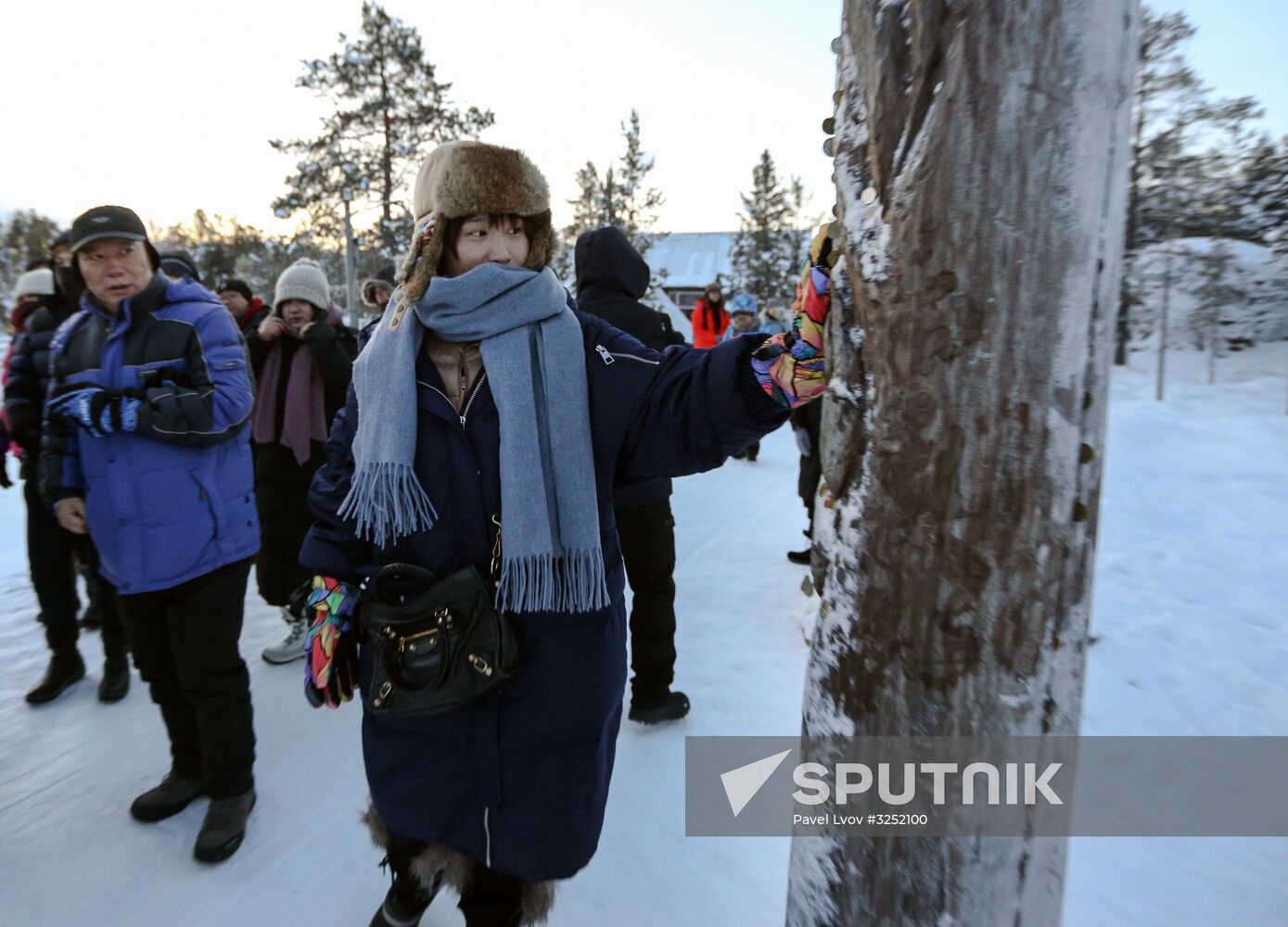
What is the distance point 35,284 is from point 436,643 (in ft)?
12.3

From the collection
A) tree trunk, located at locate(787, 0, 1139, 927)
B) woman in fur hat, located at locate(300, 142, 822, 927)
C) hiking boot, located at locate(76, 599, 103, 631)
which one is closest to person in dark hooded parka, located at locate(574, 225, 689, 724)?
woman in fur hat, located at locate(300, 142, 822, 927)

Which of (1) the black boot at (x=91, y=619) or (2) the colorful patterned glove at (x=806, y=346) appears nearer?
(2) the colorful patterned glove at (x=806, y=346)

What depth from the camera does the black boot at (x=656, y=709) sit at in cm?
321

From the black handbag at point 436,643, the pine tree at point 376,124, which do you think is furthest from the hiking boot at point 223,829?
the pine tree at point 376,124

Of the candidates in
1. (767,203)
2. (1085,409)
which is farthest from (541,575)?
(767,203)

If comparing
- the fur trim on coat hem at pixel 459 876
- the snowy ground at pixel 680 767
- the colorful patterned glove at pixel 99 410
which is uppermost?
the colorful patterned glove at pixel 99 410

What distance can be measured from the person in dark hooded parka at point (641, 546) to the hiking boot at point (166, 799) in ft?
6.01

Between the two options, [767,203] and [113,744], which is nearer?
[113,744]

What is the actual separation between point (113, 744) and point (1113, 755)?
4348mm

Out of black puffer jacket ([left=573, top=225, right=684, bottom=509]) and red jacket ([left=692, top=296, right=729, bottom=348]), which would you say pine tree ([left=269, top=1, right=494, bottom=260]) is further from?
black puffer jacket ([left=573, top=225, right=684, bottom=509])

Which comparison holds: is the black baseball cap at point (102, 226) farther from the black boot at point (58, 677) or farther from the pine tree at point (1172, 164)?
the pine tree at point (1172, 164)

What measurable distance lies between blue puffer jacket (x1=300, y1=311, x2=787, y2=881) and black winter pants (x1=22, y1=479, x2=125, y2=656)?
2774mm

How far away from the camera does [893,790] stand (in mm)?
1136

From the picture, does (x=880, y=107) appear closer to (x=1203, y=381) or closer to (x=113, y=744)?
(x=113, y=744)
